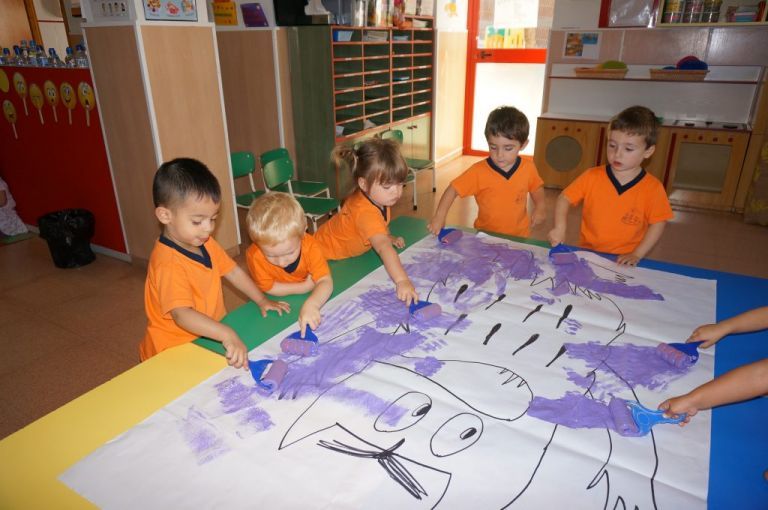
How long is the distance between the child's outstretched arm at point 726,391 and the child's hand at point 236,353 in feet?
2.76

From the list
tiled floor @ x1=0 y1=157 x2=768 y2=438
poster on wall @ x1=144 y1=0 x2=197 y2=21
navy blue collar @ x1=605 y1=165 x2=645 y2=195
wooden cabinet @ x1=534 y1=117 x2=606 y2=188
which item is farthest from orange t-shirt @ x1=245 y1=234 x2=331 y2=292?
wooden cabinet @ x1=534 y1=117 x2=606 y2=188

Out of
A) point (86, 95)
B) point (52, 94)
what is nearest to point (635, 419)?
point (86, 95)

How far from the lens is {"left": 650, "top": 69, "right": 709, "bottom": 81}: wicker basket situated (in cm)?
459

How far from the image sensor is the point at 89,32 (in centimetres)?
297

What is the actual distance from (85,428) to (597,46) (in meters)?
5.70

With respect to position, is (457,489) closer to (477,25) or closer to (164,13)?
(164,13)

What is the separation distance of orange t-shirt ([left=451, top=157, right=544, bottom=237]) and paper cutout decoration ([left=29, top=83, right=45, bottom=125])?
10.2 feet

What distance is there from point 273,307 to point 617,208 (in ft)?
4.32

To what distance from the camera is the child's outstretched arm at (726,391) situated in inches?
35.4

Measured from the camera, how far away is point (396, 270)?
1.44 meters

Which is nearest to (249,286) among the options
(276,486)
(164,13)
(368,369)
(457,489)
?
(368,369)

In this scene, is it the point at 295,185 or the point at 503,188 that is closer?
the point at 503,188

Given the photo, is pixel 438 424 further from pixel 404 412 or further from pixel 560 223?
pixel 560 223

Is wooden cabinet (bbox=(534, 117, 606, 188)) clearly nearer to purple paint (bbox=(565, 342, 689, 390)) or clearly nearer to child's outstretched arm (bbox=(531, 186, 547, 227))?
child's outstretched arm (bbox=(531, 186, 547, 227))
